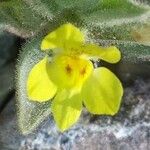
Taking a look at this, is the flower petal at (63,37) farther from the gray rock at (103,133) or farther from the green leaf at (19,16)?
the gray rock at (103,133)

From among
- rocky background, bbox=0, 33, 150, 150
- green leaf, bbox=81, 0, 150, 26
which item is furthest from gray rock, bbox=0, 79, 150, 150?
green leaf, bbox=81, 0, 150, 26

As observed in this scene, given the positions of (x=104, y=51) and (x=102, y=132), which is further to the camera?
(x=102, y=132)

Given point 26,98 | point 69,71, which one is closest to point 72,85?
point 69,71

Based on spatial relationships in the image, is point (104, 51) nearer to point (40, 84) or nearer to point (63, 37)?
point (63, 37)

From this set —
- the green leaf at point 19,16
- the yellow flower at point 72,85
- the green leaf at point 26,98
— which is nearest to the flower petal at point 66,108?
the yellow flower at point 72,85

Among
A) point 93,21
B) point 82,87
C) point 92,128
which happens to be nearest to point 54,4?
point 93,21

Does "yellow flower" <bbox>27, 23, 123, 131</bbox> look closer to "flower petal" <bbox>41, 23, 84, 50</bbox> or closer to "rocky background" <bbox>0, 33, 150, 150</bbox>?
"flower petal" <bbox>41, 23, 84, 50</bbox>
